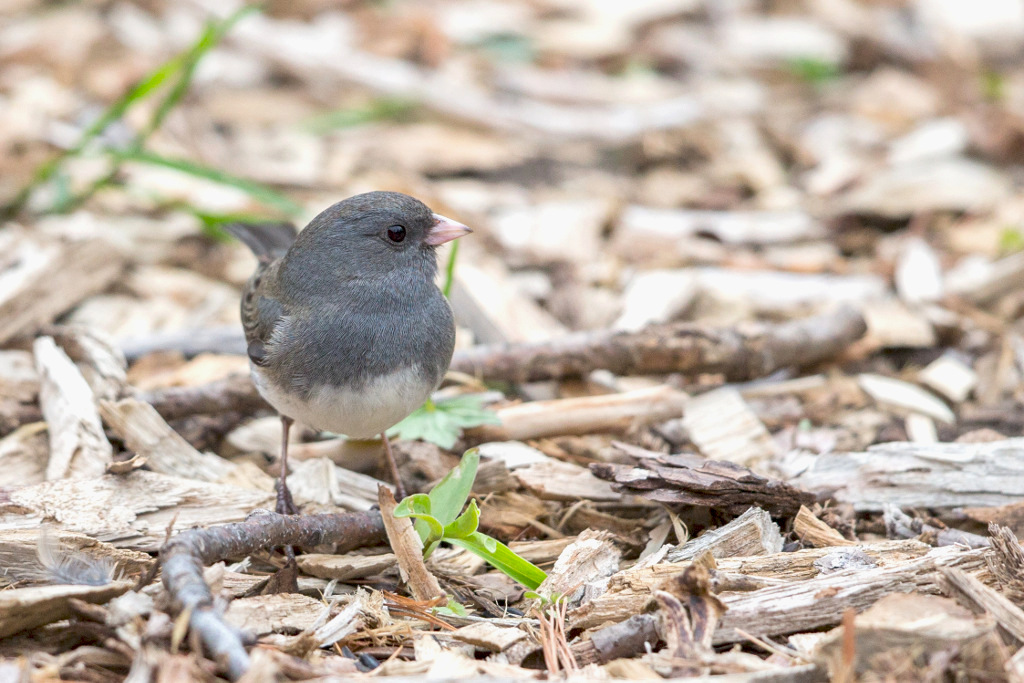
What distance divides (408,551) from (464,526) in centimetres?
17

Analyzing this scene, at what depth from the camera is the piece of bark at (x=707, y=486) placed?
248 cm

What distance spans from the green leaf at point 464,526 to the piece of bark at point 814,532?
0.84m

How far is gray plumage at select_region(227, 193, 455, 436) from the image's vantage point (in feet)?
8.63

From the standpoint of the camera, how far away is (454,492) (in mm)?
2463

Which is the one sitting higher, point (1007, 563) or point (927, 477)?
point (1007, 563)

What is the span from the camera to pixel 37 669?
1.97 m

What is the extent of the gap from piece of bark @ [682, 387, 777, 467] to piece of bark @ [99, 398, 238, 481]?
1508 mm

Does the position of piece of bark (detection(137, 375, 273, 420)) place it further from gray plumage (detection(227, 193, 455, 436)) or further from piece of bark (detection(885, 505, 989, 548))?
piece of bark (detection(885, 505, 989, 548))

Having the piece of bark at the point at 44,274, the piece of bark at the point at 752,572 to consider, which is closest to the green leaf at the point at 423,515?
the piece of bark at the point at 752,572

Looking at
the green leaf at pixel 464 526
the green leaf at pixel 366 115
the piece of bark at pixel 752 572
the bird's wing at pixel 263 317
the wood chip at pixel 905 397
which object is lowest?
the wood chip at pixel 905 397

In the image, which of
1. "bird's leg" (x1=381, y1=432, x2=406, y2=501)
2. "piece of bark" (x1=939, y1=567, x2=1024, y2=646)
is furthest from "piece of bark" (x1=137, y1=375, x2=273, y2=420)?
"piece of bark" (x1=939, y1=567, x2=1024, y2=646)

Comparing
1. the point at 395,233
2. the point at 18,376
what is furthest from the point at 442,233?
the point at 18,376

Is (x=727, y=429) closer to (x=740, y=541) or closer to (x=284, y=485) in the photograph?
(x=740, y=541)

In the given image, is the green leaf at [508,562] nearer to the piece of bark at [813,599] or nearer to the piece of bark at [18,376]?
the piece of bark at [813,599]
